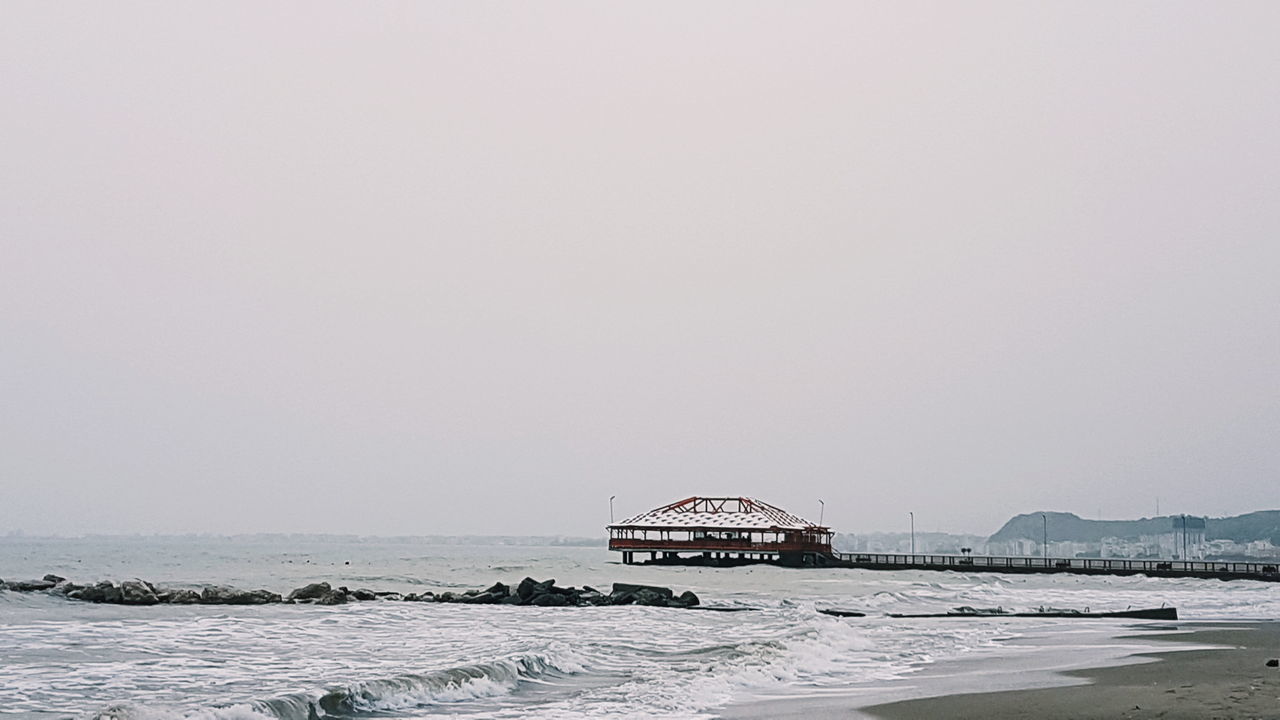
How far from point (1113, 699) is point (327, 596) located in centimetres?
3151

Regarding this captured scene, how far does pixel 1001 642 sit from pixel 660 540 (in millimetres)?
59562

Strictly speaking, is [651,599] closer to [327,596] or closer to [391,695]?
[327,596]

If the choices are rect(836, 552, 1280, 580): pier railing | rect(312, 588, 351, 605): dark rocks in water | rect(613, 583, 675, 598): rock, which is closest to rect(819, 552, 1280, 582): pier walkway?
rect(836, 552, 1280, 580): pier railing

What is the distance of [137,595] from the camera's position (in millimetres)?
39875

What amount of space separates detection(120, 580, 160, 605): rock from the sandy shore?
96.7 ft

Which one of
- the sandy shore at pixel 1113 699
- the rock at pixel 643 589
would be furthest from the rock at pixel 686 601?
the sandy shore at pixel 1113 699

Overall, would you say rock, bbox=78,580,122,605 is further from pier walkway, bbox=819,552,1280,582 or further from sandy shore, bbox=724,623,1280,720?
pier walkway, bbox=819,552,1280,582

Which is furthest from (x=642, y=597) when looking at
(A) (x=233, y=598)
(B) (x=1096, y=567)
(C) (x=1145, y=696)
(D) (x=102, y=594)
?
(B) (x=1096, y=567)

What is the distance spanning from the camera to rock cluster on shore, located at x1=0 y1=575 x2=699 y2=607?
40.3 metres

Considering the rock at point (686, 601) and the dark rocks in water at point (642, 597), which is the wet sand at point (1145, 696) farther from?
A: the dark rocks in water at point (642, 597)

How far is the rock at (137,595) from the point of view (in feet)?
130

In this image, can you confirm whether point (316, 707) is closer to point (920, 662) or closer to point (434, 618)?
point (920, 662)

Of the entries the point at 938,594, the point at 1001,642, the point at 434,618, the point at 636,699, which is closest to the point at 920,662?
the point at 1001,642

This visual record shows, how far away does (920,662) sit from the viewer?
22.6 meters
